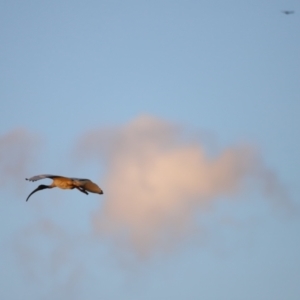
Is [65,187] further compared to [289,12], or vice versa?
[289,12]

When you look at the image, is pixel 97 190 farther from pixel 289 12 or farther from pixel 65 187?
pixel 289 12

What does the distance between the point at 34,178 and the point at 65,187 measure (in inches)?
64.7

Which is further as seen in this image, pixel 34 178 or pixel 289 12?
pixel 289 12

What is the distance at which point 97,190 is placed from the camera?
175 feet

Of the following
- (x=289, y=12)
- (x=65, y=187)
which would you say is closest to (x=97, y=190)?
(x=65, y=187)

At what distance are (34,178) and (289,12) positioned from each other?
1978cm

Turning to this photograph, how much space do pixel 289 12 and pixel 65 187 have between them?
18738mm

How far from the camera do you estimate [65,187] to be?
53.5m

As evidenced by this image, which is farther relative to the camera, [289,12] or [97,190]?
[289,12]

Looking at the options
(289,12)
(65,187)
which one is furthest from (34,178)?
(289,12)

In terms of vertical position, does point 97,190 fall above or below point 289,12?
below

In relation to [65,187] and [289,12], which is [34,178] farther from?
[289,12]

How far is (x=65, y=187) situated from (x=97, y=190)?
63.9 inches

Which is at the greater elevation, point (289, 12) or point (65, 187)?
point (289, 12)
